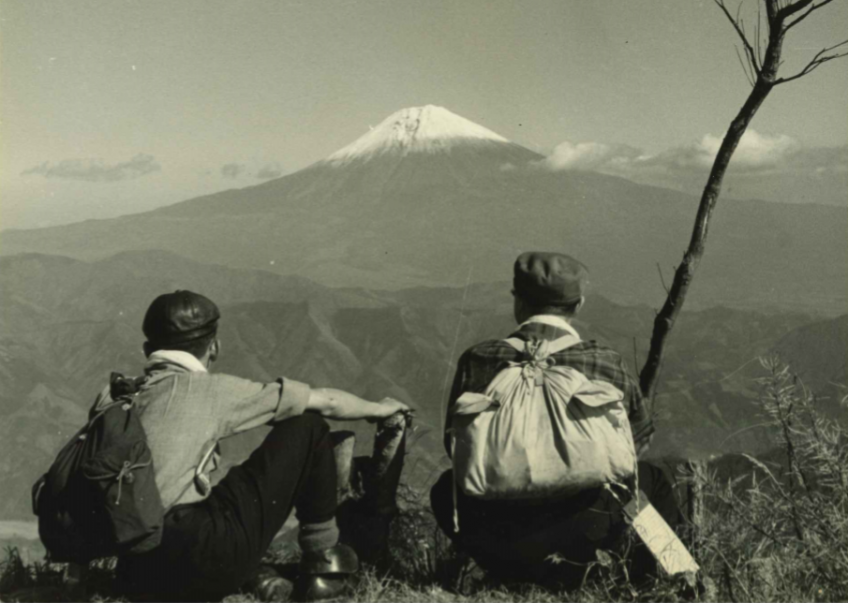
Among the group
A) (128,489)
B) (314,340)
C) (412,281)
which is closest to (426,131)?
(412,281)

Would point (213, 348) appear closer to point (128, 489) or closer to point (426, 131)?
point (128, 489)

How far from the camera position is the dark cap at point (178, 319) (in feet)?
9.58

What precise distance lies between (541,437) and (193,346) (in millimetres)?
1118

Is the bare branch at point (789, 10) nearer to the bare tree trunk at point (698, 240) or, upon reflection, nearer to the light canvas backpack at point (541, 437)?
the bare tree trunk at point (698, 240)

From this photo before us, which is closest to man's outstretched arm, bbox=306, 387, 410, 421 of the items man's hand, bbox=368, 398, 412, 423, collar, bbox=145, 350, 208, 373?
man's hand, bbox=368, 398, 412, 423

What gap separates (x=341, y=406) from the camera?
2.95m

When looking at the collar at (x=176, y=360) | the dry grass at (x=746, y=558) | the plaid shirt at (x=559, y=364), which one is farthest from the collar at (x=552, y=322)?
the collar at (x=176, y=360)

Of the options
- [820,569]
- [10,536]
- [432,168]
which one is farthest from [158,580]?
[432,168]

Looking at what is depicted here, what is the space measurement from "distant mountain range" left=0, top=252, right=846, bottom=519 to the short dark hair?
4.84m

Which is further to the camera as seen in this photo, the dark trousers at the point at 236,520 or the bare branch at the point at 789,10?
the bare branch at the point at 789,10

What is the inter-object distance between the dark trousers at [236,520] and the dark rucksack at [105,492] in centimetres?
8

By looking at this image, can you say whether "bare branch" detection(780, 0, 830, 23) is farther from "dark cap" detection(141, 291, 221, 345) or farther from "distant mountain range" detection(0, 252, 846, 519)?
"distant mountain range" detection(0, 252, 846, 519)

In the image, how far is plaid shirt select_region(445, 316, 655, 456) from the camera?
9.72 ft

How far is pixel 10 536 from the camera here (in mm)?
8477
